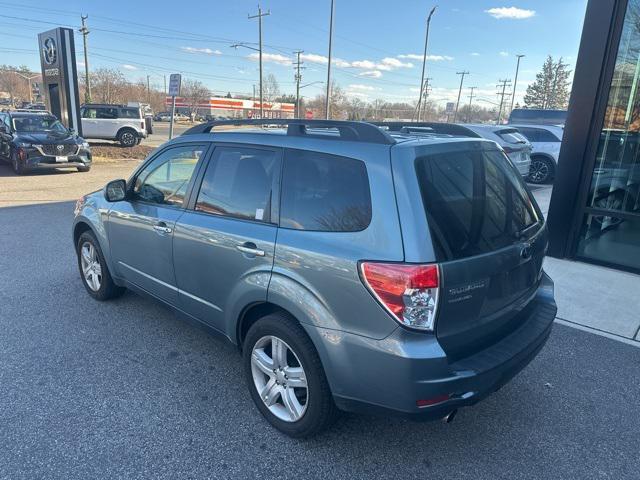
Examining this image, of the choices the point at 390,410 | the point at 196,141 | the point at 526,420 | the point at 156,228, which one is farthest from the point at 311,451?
the point at 196,141

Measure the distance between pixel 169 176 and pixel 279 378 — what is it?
1874 millimetres

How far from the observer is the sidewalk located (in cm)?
414

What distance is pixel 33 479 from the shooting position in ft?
7.21

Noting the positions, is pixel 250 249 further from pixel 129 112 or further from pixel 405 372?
pixel 129 112

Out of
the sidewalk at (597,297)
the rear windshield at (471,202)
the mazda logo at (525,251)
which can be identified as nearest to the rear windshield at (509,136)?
the sidewalk at (597,297)

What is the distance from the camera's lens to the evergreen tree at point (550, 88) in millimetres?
90500

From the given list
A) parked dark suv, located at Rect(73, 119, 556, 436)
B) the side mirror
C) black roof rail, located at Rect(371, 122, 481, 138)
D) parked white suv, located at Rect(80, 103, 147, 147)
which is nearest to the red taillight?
parked dark suv, located at Rect(73, 119, 556, 436)

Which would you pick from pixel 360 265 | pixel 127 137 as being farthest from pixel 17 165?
→ pixel 360 265

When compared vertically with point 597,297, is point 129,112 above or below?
above

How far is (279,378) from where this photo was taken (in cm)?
255

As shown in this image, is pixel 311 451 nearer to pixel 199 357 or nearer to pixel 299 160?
pixel 199 357

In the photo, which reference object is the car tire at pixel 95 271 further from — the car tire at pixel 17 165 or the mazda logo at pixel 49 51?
the mazda logo at pixel 49 51

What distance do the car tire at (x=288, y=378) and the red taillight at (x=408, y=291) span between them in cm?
56

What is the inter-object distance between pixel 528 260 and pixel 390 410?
1.22 m
